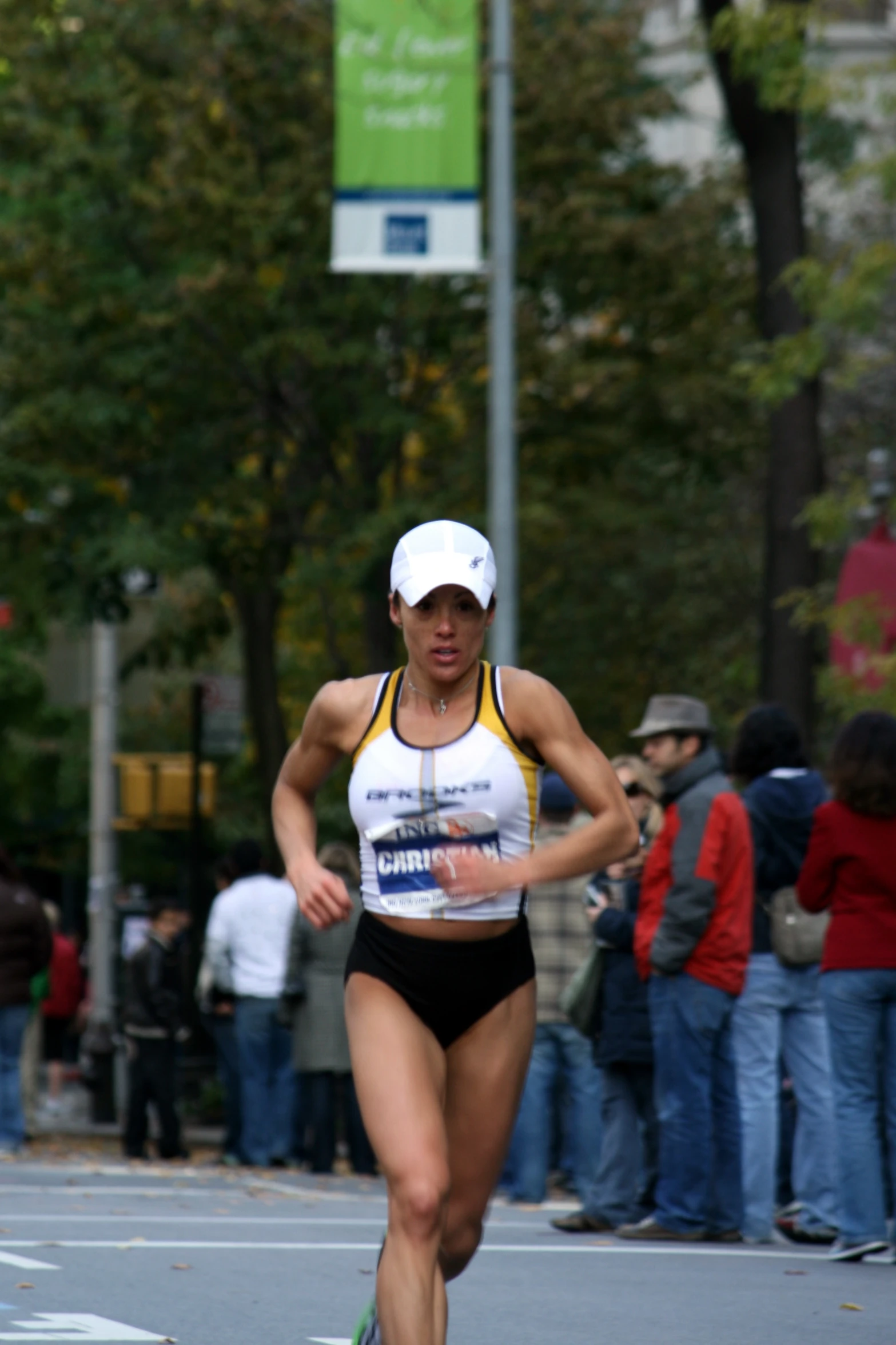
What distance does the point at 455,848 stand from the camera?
538 cm

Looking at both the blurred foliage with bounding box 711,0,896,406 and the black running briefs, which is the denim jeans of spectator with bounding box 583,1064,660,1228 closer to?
the black running briefs

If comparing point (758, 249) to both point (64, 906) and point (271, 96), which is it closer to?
point (271, 96)

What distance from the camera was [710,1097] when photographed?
10.3 meters

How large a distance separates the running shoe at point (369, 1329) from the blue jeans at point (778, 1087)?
520 centimetres

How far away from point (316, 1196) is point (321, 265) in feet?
31.6

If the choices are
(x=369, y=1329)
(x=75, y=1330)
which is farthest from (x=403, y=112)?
(x=369, y=1329)

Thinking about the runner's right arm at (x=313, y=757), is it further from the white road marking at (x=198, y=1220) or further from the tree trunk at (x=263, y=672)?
the tree trunk at (x=263, y=672)

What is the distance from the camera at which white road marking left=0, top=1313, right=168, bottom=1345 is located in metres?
6.79

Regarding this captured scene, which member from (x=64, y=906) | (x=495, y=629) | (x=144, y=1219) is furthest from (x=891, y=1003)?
(x=64, y=906)

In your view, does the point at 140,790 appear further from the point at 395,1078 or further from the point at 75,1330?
the point at 395,1078

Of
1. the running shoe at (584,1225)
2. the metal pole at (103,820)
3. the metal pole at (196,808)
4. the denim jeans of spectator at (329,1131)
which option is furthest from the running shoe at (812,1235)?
the metal pole at (103,820)

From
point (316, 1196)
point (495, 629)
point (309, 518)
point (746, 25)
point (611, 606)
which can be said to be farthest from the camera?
point (611, 606)

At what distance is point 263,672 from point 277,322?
12.5ft

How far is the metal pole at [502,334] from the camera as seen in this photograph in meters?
18.1
